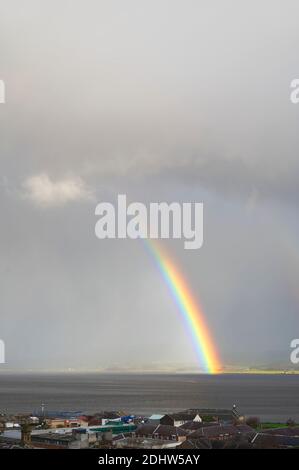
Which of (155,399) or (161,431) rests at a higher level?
(161,431)

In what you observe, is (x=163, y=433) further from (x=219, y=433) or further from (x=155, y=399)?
(x=155, y=399)

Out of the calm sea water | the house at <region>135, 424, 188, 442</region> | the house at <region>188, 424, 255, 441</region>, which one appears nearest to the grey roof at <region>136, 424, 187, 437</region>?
the house at <region>135, 424, 188, 442</region>

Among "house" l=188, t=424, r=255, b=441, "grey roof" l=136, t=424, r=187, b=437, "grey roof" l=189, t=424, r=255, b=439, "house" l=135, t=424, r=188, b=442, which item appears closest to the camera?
"house" l=188, t=424, r=255, b=441

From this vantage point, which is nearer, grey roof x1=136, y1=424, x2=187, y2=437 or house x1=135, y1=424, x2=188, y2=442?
house x1=135, y1=424, x2=188, y2=442

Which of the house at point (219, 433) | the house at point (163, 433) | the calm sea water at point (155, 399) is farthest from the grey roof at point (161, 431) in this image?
the calm sea water at point (155, 399)

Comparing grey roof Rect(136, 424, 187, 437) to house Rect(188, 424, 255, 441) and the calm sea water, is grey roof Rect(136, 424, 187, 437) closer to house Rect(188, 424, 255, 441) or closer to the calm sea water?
house Rect(188, 424, 255, 441)

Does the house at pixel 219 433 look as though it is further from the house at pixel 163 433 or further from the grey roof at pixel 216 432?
the house at pixel 163 433

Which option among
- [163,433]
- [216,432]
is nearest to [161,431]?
[163,433]

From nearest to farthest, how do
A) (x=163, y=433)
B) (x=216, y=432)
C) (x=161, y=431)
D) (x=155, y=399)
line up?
1. (x=216, y=432)
2. (x=163, y=433)
3. (x=161, y=431)
4. (x=155, y=399)

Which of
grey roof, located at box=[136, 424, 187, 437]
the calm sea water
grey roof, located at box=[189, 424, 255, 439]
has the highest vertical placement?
grey roof, located at box=[189, 424, 255, 439]
